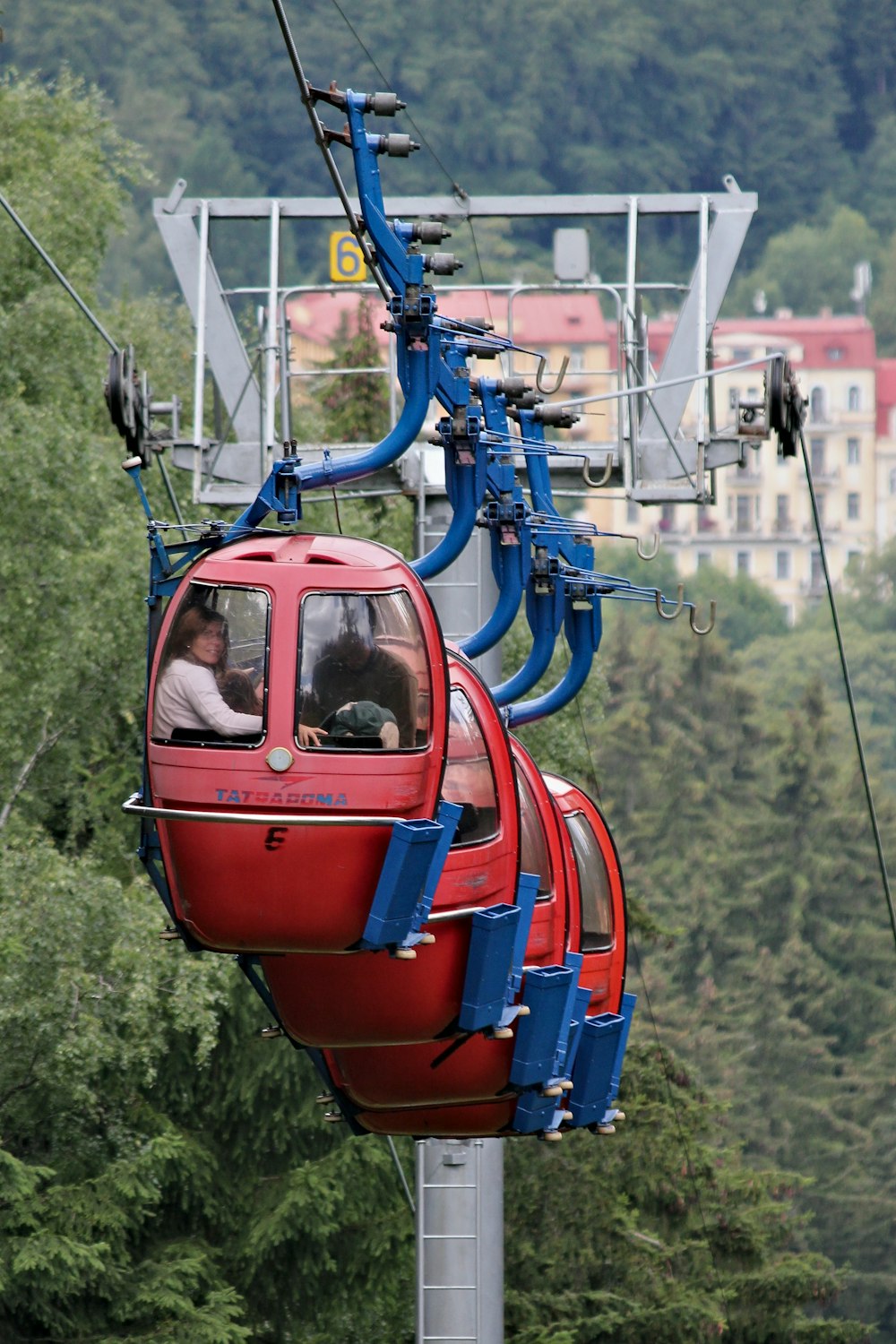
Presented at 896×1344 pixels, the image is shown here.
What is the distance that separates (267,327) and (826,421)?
121 metres

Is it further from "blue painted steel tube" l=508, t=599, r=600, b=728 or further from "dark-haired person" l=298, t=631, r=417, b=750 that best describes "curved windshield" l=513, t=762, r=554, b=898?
"blue painted steel tube" l=508, t=599, r=600, b=728

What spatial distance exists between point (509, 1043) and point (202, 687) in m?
3.05

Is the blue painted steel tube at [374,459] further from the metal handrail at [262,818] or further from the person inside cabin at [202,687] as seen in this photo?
the metal handrail at [262,818]

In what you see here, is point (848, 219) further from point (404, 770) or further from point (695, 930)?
point (404, 770)

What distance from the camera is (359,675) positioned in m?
9.08

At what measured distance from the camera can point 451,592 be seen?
17172 millimetres

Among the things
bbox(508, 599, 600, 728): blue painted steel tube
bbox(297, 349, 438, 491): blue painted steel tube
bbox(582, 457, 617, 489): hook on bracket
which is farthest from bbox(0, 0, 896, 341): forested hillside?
bbox(297, 349, 438, 491): blue painted steel tube

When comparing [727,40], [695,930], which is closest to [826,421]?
[727,40]

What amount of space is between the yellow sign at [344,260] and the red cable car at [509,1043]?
5935mm

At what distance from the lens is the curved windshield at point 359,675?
9.01m

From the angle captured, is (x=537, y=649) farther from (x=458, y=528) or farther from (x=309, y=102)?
(x=309, y=102)

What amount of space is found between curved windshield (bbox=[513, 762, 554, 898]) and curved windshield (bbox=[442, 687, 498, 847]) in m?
1.16

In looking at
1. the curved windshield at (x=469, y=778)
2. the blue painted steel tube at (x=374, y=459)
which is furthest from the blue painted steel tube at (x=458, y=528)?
the curved windshield at (x=469, y=778)

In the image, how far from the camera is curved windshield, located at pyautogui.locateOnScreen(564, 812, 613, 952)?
42.8ft
